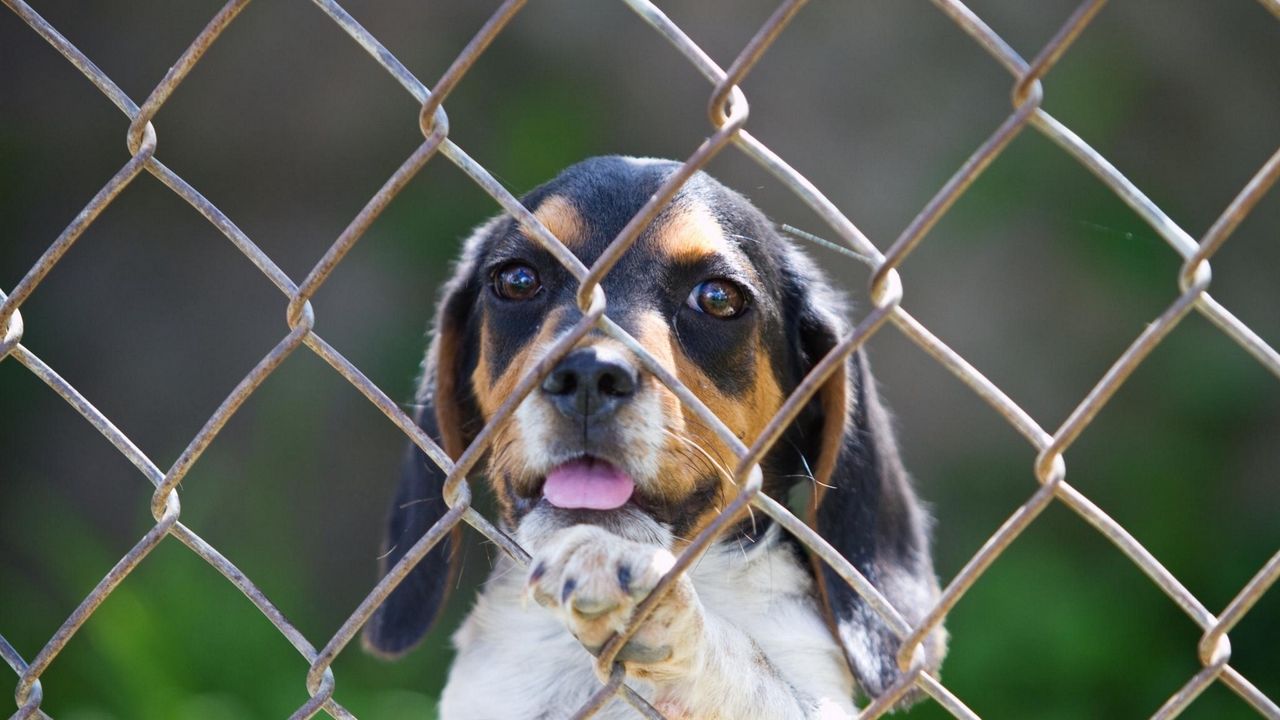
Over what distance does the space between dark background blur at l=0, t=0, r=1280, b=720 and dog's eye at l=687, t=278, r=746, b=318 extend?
2.48 meters

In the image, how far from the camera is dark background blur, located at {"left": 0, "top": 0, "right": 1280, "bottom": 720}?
519 centimetres

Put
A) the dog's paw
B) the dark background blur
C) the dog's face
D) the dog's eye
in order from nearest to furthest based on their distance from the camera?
the dog's paw, the dog's face, the dog's eye, the dark background blur

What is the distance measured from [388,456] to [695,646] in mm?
4404

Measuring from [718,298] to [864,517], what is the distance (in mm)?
600

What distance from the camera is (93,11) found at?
5.98m

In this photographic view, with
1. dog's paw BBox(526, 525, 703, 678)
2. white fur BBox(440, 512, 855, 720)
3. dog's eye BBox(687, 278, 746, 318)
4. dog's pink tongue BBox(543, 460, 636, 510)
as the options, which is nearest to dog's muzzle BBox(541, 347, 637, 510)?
dog's pink tongue BBox(543, 460, 636, 510)

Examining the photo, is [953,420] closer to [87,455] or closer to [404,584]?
[404,584]

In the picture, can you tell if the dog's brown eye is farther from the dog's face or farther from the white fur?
the white fur

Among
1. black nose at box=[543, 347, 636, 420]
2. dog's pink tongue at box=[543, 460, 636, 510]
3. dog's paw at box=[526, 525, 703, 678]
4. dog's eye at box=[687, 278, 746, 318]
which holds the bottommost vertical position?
dog's pink tongue at box=[543, 460, 636, 510]

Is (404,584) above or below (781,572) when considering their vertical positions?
below

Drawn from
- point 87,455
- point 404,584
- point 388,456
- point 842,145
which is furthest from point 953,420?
point 87,455

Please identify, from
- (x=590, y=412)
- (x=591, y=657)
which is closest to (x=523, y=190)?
(x=591, y=657)

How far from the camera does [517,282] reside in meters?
2.85

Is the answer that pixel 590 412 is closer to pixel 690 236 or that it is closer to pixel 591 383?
pixel 591 383
